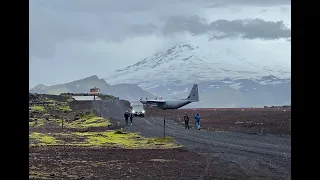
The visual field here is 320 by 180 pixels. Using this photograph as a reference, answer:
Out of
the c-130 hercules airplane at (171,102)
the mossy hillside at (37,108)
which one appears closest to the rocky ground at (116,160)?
the mossy hillside at (37,108)

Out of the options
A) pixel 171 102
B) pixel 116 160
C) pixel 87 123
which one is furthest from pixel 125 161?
pixel 171 102

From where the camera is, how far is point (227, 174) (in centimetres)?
2138

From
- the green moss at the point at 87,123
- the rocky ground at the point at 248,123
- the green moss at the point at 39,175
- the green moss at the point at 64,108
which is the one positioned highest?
the green moss at the point at 64,108

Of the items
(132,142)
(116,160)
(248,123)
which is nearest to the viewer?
(116,160)

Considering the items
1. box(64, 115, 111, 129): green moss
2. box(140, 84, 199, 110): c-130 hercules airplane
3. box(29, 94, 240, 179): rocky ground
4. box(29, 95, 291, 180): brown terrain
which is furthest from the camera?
box(140, 84, 199, 110): c-130 hercules airplane

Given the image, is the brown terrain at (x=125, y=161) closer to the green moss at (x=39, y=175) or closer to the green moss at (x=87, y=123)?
the green moss at (x=39, y=175)

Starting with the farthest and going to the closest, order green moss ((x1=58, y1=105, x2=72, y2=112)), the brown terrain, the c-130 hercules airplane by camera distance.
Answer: the c-130 hercules airplane → green moss ((x1=58, y1=105, x2=72, y2=112)) → the brown terrain

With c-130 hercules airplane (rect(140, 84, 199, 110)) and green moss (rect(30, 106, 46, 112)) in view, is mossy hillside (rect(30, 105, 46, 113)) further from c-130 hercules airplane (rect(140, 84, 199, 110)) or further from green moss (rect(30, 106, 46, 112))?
c-130 hercules airplane (rect(140, 84, 199, 110))

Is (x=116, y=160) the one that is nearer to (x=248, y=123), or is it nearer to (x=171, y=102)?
(x=248, y=123)

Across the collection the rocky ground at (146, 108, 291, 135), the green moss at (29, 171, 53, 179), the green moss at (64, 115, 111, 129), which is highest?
the green moss at (64, 115, 111, 129)

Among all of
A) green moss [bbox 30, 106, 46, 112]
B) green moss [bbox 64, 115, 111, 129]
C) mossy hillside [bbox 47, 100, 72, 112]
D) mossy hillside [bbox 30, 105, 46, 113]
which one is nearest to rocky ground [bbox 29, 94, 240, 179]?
green moss [bbox 64, 115, 111, 129]
